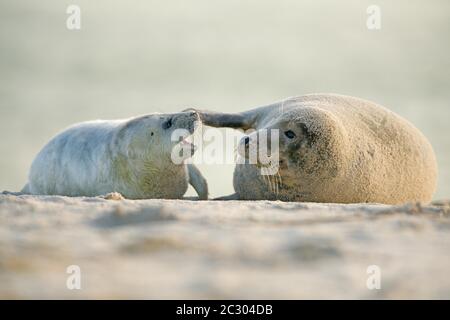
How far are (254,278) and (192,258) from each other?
1.11ft

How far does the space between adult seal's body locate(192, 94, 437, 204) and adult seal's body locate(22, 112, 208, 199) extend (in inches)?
23.7

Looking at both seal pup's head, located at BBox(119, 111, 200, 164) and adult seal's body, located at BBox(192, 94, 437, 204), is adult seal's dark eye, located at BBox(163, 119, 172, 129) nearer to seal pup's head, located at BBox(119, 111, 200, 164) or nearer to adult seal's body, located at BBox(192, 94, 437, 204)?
seal pup's head, located at BBox(119, 111, 200, 164)

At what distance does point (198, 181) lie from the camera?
7.54 meters

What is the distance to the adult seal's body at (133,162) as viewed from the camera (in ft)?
23.4

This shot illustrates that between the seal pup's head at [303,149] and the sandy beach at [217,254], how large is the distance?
2349 mm

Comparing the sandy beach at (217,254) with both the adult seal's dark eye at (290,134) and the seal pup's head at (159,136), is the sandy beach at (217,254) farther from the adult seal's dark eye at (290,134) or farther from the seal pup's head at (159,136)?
the seal pup's head at (159,136)

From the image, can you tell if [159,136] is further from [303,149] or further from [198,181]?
[303,149]

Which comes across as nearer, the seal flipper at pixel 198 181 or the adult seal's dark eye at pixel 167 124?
the adult seal's dark eye at pixel 167 124

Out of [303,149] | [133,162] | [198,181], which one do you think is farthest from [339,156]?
[133,162]

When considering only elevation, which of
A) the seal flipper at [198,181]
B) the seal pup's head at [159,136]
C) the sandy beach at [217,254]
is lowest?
the seal flipper at [198,181]

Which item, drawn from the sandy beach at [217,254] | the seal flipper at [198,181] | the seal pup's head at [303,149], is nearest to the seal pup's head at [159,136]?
the seal flipper at [198,181]
